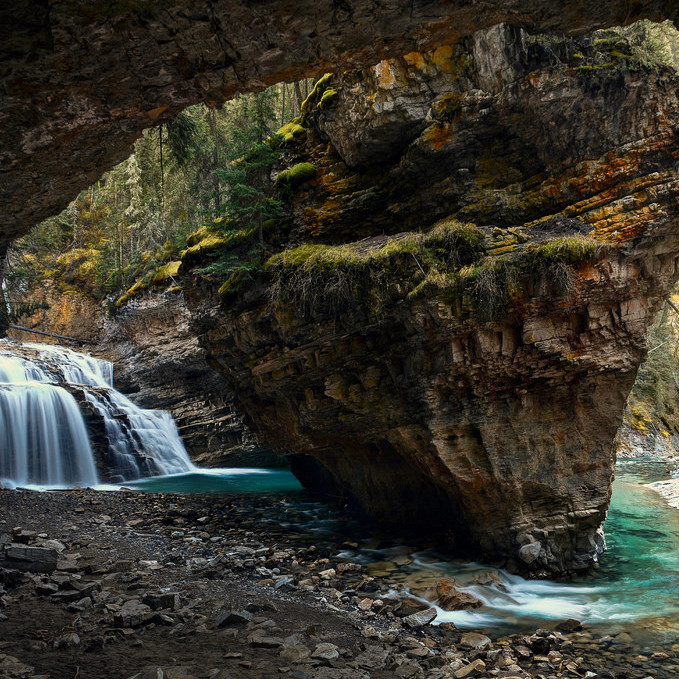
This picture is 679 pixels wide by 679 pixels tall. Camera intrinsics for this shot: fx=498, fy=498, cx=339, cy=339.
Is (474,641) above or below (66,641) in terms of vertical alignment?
below

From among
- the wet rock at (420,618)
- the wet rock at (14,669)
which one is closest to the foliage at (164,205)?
the wet rock at (14,669)

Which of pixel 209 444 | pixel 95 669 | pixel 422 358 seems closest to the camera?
pixel 95 669

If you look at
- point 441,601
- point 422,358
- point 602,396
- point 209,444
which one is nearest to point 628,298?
point 602,396

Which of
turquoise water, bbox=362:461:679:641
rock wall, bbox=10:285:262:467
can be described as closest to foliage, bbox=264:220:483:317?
turquoise water, bbox=362:461:679:641

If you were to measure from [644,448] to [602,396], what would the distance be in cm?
2323

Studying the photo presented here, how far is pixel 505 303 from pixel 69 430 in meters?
21.0

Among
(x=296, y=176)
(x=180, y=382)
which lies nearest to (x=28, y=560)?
(x=296, y=176)

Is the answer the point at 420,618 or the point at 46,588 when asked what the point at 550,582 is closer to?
the point at 420,618

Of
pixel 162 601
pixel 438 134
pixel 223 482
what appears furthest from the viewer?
pixel 223 482

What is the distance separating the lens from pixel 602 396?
955 cm

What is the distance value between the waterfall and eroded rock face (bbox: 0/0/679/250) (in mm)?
19543

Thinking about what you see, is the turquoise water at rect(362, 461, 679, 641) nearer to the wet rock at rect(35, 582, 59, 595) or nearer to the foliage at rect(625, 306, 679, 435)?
the wet rock at rect(35, 582, 59, 595)

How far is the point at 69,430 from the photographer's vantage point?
22672 millimetres

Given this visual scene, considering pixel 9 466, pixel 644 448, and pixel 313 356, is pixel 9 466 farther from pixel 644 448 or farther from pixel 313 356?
pixel 644 448
